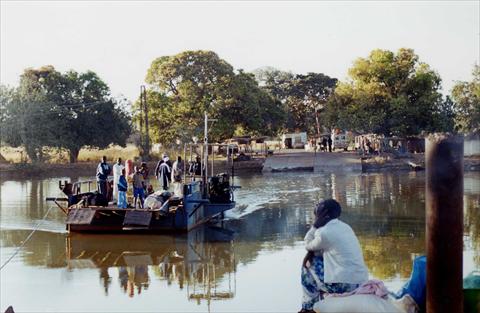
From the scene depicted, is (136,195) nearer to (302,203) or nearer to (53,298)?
(53,298)

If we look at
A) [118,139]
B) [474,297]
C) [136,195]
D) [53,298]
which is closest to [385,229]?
[136,195]

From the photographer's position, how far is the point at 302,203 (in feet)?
79.0

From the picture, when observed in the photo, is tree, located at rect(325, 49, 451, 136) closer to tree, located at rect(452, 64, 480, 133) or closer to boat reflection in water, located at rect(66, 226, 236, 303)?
tree, located at rect(452, 64, 480, 133)

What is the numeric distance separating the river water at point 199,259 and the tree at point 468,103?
89.8ft

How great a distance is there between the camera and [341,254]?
5633 mm

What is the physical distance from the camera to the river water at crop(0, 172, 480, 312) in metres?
10.2

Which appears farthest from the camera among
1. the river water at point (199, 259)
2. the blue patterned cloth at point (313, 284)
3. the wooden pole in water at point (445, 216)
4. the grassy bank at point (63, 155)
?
the grassy bank at point (63, 155)

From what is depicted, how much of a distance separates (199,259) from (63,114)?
33.3 m

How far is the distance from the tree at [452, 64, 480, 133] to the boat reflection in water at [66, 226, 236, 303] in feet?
119

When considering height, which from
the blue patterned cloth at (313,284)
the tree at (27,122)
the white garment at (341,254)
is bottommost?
the blue patterned cloth at (313,284)

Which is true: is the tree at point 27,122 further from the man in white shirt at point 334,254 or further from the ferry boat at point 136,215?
the man in white shirt at point 334,254

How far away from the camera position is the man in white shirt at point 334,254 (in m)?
5.63

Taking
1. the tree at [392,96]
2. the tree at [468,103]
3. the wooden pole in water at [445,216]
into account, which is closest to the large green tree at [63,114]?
the tree at [392,96]

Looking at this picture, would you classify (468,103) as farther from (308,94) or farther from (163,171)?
(163,171)
